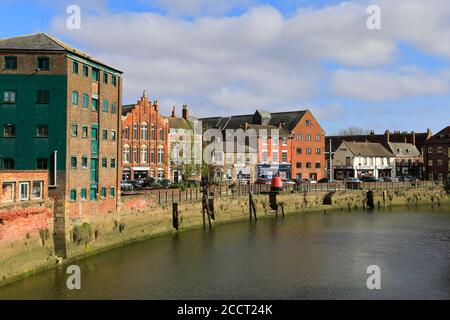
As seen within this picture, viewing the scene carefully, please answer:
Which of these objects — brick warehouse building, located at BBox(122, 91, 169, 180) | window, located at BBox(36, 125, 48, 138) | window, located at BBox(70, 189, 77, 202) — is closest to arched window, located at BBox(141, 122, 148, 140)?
brick warehouse building, located at BBox(122, 91, 169, 180)

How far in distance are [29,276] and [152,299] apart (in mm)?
8214

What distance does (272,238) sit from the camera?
43312 millimetres

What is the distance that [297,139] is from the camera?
8906cm

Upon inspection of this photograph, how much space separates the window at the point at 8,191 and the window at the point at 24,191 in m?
0.78

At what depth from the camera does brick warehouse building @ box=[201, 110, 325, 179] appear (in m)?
87.8

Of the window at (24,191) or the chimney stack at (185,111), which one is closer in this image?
the window at (24,191)

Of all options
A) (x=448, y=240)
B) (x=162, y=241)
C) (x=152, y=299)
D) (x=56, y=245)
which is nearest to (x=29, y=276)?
(x=56, y=245)

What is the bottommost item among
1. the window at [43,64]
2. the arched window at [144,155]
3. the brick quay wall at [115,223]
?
the brick quay wall at [115,223]

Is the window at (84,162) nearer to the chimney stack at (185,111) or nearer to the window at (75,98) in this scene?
the window at (75,98)

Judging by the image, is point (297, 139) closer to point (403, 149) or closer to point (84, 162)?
point (403, 149)

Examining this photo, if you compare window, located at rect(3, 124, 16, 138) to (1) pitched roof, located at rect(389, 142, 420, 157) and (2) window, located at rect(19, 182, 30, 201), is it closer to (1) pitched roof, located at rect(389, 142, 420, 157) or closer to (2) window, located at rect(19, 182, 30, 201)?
(2) window, located at rect(19, 182, 30, 201)

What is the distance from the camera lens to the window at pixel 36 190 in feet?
100

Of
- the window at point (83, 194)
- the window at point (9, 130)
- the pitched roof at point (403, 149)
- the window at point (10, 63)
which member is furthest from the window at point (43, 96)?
the pitched roof at point (403, 149)

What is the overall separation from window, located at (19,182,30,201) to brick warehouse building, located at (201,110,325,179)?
57.6 meters
